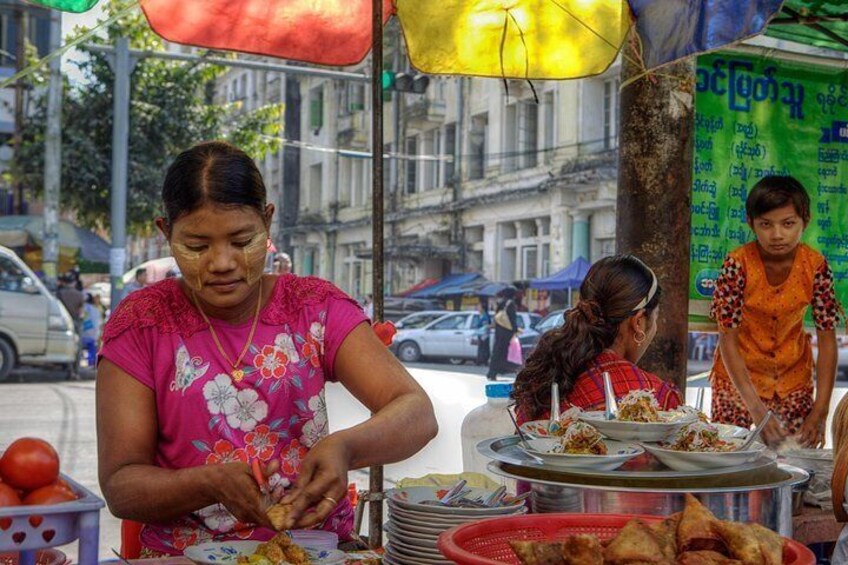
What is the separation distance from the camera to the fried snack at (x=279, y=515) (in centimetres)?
167

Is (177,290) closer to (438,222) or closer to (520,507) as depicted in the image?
(520,507)

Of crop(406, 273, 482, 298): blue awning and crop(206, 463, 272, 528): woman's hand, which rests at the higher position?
crop(206, 463, 272, 528): woman's hand

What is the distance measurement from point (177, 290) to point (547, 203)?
24984 mm

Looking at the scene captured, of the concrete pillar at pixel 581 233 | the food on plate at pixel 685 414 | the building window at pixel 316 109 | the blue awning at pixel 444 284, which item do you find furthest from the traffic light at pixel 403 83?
the building window at pixel 316 109

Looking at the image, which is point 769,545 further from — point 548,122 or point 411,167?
point 411,167

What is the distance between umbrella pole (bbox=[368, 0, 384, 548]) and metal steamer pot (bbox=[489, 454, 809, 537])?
43.9 inches

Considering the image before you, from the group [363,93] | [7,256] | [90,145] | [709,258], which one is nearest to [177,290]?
[709,258]

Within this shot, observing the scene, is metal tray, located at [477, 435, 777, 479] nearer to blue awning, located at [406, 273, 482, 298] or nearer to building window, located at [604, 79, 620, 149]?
building window, located at [604, 79, 620, 149]

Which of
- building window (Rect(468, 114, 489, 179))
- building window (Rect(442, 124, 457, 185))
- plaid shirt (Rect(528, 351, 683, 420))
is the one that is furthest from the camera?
building window (Rect(442, 124, 457, 185))

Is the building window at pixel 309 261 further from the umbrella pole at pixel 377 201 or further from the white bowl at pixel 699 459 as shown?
the white bowl at pixel 699 459

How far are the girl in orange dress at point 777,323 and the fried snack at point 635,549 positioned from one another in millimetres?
2732

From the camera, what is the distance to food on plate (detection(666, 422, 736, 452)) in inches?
83.8

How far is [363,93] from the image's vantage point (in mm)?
37500

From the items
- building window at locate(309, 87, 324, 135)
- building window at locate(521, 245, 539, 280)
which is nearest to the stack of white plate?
building window at locate(521, 245, 539, 280)
